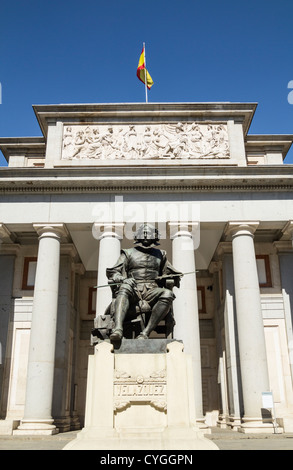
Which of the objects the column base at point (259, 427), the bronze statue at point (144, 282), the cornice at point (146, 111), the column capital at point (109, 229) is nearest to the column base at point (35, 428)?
the column base at point (259, 427)

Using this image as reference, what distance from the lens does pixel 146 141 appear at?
25828 mm

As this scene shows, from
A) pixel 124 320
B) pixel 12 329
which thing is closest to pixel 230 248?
pixel 12 329

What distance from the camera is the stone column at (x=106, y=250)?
72.0 feet

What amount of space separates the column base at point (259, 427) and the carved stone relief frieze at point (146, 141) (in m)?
13.9

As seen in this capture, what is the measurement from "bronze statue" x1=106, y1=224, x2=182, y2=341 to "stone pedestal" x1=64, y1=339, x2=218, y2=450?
618 millimetres

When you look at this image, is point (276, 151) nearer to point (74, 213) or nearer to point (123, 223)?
point (123, 223)

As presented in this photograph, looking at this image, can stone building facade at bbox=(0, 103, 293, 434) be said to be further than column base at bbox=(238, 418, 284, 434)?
Yes

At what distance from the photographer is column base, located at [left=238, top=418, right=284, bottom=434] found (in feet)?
65.1

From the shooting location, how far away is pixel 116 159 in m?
25.2


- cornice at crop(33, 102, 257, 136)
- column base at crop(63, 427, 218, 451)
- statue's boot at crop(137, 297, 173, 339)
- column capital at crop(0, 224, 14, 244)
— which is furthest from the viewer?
cornice at crop(33, 102, 257, 136)

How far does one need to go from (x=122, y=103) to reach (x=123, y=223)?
25.1 feet

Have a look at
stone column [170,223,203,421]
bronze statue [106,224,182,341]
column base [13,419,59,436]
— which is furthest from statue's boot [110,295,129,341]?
column base [13,419,59,436]

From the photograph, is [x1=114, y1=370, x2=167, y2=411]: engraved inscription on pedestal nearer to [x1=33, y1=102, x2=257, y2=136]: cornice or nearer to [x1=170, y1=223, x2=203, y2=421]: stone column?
[x1=170, y1=223, x2=203, y2=421]: stone column

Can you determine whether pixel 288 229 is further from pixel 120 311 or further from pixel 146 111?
pixel 120 311
